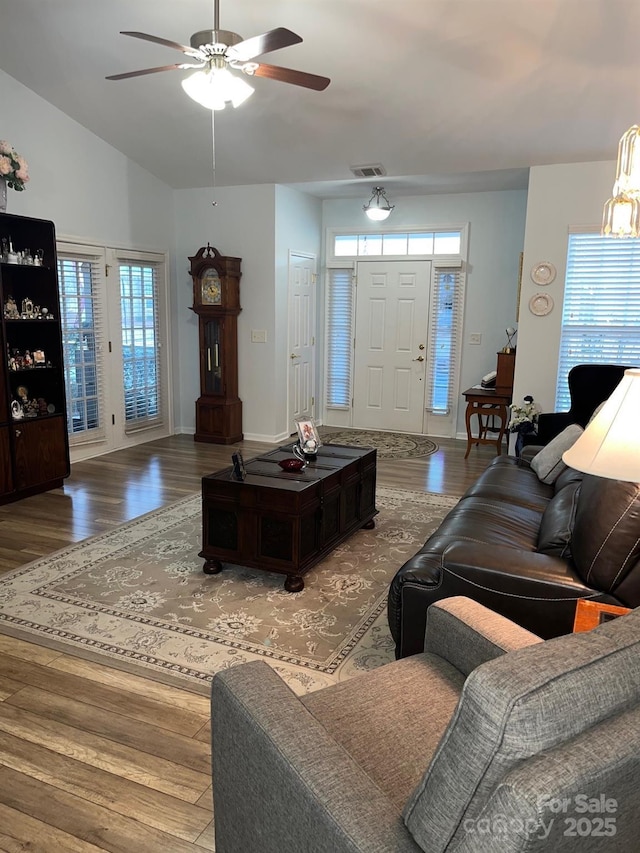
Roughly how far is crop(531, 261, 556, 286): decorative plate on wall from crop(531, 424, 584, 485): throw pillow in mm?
2256

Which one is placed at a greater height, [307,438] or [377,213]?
[377,213]

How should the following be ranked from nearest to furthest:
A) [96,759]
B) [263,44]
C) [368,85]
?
[96,759] → [263,44] → [368,85]

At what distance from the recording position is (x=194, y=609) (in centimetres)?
318

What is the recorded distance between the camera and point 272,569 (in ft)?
11.2

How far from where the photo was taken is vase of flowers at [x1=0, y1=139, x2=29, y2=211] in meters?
4.43

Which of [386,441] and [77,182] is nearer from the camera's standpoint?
[77,182]

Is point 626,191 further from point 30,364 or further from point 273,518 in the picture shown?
point 30,364

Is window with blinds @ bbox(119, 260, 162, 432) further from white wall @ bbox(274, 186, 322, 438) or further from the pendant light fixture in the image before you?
the pendant light fixture

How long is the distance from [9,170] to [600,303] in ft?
16.1

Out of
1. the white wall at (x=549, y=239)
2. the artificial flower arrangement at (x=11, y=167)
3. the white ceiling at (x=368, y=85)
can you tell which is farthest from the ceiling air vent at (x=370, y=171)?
the artificial flower arrangement at (x=11, y=167)

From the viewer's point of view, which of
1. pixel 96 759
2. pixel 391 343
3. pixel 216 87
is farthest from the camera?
pixel 391 343

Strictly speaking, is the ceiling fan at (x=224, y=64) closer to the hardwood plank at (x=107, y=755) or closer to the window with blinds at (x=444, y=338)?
the hardwood plank at (x=107, y=755)

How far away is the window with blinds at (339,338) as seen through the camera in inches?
312

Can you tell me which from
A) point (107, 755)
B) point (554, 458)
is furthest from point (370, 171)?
point (107, 755)
